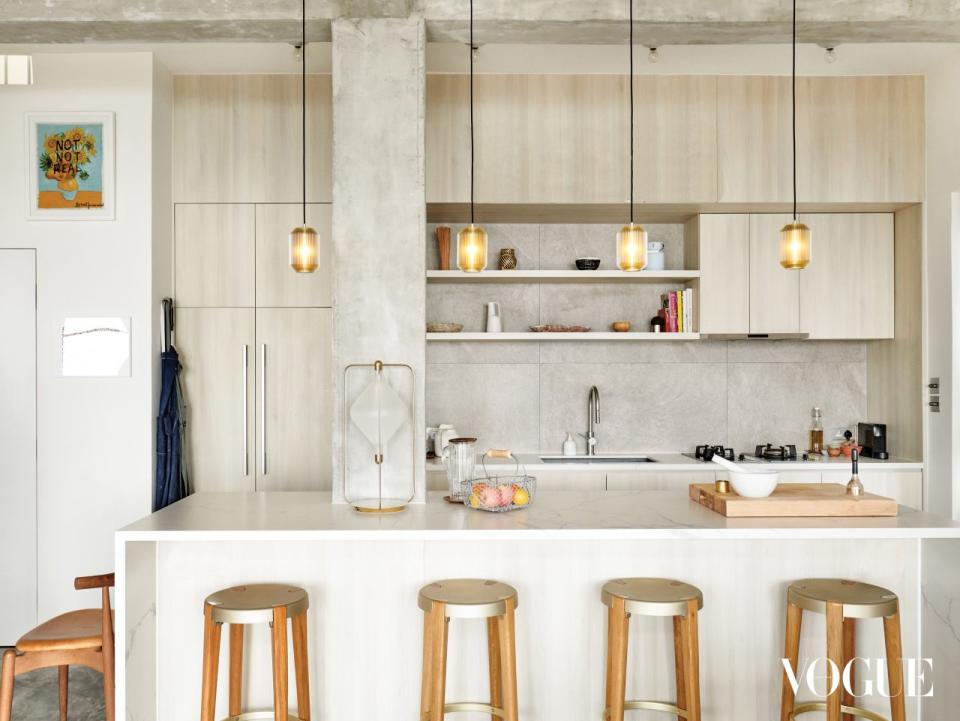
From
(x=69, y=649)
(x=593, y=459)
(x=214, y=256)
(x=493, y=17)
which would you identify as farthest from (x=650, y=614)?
(x=214, y=256)

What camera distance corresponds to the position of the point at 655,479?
4.24m

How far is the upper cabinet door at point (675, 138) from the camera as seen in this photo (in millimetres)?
4316

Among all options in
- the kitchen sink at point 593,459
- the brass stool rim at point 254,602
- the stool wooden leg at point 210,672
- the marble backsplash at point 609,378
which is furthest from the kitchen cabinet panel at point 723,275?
the stool wooden leg at point 210,672

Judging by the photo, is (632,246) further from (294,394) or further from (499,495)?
(294,394)

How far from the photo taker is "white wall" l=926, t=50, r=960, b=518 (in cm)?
402

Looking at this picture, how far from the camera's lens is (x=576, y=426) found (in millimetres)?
4844

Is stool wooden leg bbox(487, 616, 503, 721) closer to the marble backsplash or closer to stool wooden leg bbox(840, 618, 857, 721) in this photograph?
stool wooden leg bbox(840, 618, 857, 721)

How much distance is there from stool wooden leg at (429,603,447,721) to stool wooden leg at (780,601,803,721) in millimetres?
1188

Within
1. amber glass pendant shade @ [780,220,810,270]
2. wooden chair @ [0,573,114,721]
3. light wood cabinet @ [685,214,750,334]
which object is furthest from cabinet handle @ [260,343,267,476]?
amber glass pendant shade @ [780,220,810,270]

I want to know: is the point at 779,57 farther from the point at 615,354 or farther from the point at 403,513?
the point at 403,513

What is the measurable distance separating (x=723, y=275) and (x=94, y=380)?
3596 mm

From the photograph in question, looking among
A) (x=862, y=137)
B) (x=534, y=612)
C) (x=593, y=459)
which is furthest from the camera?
(x=593, y=459)

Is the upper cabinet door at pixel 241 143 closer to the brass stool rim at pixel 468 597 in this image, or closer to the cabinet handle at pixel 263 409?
the cabinet handle at pixel 263 409

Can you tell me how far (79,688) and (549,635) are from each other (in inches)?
92.5
